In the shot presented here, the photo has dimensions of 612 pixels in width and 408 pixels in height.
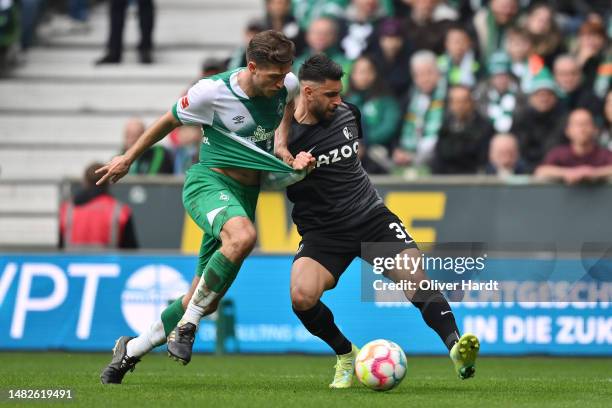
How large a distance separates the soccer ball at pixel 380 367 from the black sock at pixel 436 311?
13.6 inches

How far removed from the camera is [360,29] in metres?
17.3

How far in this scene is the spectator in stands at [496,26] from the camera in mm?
16781

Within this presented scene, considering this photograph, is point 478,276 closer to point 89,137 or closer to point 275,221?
point 275,221

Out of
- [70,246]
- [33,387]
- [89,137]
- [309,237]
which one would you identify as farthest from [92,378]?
[89,137]

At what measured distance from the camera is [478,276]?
13.4m

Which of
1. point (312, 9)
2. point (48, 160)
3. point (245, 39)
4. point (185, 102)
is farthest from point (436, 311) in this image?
point (48, 160)

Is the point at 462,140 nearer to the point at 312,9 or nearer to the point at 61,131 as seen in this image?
the point at 312,9

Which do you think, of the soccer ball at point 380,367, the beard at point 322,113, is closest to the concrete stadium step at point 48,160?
the beard at point 322,113

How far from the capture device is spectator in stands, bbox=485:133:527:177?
49.4ft

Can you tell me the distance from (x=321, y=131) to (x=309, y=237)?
762mm

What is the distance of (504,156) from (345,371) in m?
5.74

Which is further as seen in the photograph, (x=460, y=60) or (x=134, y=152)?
(x=460, y=60)

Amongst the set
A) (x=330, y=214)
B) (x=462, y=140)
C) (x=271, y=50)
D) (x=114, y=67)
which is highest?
(x=114, y=67)

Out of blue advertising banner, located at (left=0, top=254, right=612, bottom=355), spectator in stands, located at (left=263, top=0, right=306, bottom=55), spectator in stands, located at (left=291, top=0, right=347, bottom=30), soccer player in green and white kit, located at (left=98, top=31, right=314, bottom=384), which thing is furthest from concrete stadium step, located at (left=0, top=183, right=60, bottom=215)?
soccer player in green and white kit, located at (left=98, top=31, right=314, bottom=384)
